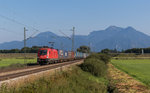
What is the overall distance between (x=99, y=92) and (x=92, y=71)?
16078 millimetres

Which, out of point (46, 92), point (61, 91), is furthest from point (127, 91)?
point (46, 92)

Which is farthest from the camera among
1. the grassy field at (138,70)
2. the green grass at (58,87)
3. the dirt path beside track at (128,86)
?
the grassy field at (138,70)

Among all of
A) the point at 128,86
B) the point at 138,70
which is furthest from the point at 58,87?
the point at 138,70

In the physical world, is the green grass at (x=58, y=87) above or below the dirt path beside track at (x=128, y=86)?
above

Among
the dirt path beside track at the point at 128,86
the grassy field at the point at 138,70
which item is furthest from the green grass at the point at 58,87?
the grassy field at the point at 138,70

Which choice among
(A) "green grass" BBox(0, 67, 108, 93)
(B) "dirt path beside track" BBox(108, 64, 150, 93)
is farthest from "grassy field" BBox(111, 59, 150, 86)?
(A) "green grass" BBox(0, 67, 108, 93)

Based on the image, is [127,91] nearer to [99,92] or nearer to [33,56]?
[99,92]

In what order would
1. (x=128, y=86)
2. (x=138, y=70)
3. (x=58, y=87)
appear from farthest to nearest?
(x=138, y=70) → (x=128, y=86) → (x=58, y=87)

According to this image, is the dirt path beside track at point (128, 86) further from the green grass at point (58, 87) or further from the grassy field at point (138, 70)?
the green grass at point (58, 87)

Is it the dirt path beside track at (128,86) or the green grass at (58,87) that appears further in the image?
the dirt path beside track at (128,86)

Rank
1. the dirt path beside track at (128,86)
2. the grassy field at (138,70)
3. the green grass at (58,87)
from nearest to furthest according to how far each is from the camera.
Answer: the green grass at (58,87)
the dirt path beside track at (128,86)
the grassy field at (138,70)

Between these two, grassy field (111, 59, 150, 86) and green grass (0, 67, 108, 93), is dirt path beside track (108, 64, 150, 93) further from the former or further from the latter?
green grass (0, 67, 108, 93)

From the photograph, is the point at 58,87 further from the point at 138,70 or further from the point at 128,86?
the point at 138,70

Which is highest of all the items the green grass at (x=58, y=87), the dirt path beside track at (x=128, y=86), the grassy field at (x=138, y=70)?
the green grass at (x=58, y=87)
